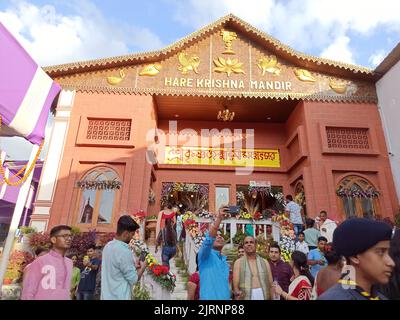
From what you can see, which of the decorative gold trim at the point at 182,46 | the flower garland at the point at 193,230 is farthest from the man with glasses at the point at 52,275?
the decorative gold trim at the point at 182,46

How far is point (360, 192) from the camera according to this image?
11.5 m

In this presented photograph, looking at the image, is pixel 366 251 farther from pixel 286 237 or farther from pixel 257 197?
pixel 257 197

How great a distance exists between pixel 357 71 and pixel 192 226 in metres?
10.1

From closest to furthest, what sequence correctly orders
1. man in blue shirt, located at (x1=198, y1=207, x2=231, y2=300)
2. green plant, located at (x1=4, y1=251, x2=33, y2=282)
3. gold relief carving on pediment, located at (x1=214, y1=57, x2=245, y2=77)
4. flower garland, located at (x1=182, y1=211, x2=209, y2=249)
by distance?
man in blue shirt, located at (x1=198, y1=207, x2=231, y2=300) < green plant, located at (x1=4, y1=251, x2=33, y2=282) < flower garland, located at (x1=182, y1=211, x2=209, y2=249) < gold relief carving on pediment, located at (x1=214, y1=57, x2=245, y2=77)

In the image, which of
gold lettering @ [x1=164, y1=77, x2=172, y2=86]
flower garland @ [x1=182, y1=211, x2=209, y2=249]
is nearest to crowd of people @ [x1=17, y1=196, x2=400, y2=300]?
flower garland @ [x1=182, y1=211, x2=209, y2=249]

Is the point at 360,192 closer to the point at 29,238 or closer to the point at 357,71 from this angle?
the point at 357,71

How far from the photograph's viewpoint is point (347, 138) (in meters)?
12.4

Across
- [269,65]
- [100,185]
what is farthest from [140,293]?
[269,65]

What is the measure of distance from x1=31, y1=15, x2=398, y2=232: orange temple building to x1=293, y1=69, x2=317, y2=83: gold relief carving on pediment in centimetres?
4

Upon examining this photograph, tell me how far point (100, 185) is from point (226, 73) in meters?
7.47

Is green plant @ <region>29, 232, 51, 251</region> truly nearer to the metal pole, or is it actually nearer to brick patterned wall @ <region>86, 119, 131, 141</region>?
the metal pole

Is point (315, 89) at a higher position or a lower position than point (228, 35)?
lower

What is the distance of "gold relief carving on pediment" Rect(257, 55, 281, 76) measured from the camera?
1335 cm
